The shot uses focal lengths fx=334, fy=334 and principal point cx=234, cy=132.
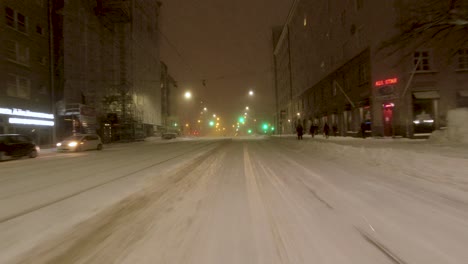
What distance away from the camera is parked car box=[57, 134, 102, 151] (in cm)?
2578

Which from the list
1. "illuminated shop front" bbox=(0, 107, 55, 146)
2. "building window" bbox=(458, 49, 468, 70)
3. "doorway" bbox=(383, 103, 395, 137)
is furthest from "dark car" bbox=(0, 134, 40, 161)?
"building window" bbox=(458, 49, 468, 70)

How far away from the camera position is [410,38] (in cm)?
1407

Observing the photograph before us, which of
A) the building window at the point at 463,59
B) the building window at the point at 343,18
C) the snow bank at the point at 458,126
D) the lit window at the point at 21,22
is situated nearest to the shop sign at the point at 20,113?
the lit window at the point at 21,22

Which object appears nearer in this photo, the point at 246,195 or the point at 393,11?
the point at 246,195

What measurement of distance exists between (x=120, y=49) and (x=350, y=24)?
37.2 m

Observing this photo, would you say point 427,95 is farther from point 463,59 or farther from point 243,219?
point 243,219

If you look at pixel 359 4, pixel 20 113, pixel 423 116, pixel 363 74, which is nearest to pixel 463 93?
pixel 423 116

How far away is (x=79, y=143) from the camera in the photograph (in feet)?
86.3

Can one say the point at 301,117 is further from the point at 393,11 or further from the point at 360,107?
the point at 393,11

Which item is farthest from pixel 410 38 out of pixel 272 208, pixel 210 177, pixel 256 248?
pixel 256 248

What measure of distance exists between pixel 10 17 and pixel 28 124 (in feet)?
31.9

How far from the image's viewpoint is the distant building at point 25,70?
29000 mm

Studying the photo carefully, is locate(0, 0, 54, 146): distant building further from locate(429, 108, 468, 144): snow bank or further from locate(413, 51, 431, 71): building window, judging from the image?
locate(413, 51, 431, 71): building window

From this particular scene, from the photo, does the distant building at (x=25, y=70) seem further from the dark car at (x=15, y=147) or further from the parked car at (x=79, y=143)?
the dark car at (x=15, y=147)
